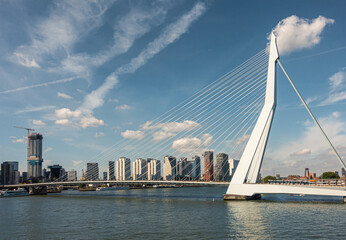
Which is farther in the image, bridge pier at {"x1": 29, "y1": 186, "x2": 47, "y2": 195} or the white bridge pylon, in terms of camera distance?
bridge pier at {"x1": 29, "y1": 186, "x2": 47, "y2": 195}

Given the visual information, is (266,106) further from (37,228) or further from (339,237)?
(37,228)

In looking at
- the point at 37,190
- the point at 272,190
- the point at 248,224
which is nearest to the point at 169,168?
the point at 37,190

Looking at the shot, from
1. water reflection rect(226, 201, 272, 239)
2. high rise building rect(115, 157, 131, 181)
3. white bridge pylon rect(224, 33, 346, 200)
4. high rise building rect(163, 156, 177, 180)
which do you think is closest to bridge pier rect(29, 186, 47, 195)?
high rise building rect(163, 156, 177, 180)

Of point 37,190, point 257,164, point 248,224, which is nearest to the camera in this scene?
point 248,224

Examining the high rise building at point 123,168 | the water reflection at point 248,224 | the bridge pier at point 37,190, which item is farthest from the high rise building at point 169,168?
the water reflection at point 248,224

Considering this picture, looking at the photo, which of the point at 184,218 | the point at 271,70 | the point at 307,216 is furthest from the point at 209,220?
the point at 271,70

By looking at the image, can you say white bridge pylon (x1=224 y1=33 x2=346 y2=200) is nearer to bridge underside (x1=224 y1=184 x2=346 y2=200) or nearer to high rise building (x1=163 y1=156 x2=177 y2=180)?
bridge underside (x1=224 y1=184 x2=346 y2=200)

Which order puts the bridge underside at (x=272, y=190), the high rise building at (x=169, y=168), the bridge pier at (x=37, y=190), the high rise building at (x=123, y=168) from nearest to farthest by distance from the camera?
the bridge underside at (x=272, y=190), the bridge pier at (x=37, y=190), the high rise building at (x=169, y=168), the high rise building at (x=123, y=168)

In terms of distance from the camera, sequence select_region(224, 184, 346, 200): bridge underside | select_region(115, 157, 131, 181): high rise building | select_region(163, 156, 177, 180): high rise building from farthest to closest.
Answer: select_region(115, 157, 131, 181): high rise building → select_region(163, 156, 177, 180): high rise building → select_region(224, 184, 346, 200): bridge underside

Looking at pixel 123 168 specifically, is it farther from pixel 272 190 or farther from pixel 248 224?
pixel 248 224

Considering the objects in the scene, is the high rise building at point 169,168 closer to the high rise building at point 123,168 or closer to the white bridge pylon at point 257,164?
the high rise building at point 123,168

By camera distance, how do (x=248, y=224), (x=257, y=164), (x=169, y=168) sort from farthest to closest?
1. (x=169, y=168)
2. (x=257, y=164)
3. (x=248, y=224)

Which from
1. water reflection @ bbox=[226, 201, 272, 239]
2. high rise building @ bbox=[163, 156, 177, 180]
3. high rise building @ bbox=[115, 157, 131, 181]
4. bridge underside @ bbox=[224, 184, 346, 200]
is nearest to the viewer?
water reflection @ bbox=[226, 201, 272, 239]

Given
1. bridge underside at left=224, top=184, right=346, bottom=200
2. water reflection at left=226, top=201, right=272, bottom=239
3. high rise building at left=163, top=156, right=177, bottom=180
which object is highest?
high rise building at left=163, top=156, right=177, bottom=180
